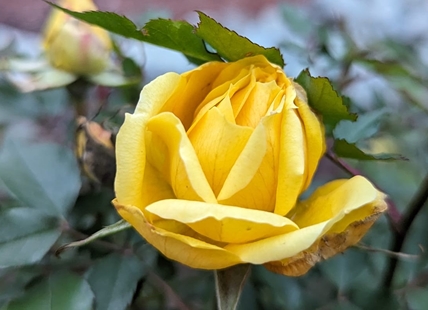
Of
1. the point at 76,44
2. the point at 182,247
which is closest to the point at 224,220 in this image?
the point at 182,247

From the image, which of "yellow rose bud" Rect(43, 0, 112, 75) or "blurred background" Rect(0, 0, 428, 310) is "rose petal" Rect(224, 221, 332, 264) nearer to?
"blurred background" Rect(0, 0, 428, 310)

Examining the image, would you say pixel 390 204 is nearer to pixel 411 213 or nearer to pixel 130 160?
pixel 411 213

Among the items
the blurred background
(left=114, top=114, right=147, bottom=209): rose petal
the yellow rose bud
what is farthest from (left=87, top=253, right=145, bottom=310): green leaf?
the yellow rose bud

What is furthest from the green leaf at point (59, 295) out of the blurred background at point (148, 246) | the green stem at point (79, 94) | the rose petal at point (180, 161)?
the green stem at point (79, 94)

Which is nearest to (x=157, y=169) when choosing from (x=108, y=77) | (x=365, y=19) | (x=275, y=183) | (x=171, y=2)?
(x=275, y=183)

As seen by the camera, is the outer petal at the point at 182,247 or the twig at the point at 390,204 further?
the twig at the point at 390,204

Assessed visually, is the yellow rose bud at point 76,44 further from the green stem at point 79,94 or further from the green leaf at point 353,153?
the green leaf at point 353,153
